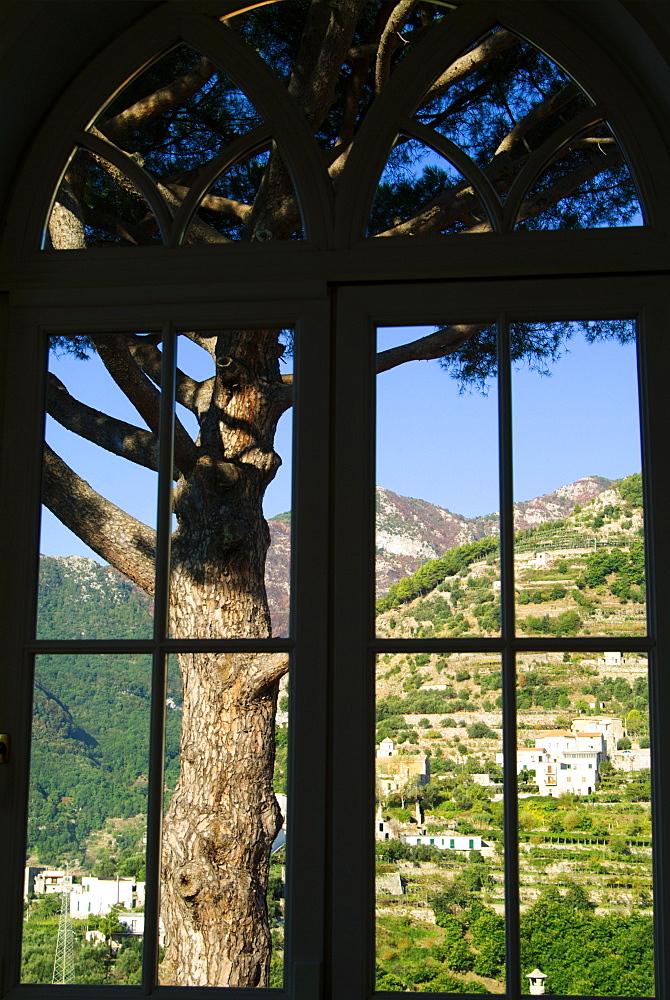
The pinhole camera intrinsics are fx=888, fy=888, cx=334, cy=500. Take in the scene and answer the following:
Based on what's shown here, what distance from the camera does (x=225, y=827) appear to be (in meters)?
1.96

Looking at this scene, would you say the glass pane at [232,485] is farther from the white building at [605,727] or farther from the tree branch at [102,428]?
the white building at [605,727]

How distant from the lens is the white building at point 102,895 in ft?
6.44

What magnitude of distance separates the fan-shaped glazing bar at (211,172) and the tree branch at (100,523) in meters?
0.63

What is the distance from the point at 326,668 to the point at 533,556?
534 millimetres

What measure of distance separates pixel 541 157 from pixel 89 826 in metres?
1.87

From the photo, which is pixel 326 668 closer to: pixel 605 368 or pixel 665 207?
pixel 605 368

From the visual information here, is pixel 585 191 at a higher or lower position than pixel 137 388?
higher

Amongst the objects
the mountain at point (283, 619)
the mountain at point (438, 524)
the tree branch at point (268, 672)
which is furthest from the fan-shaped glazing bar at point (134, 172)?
the tree branch at point (268, 672)

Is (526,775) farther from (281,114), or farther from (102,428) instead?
(281,114)

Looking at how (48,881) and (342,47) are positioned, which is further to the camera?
(342,47)

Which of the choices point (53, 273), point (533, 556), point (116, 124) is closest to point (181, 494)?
point (53, 273)

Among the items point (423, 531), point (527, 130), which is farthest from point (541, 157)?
point (423, 531)

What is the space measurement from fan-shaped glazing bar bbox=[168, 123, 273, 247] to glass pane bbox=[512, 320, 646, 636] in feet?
2.59

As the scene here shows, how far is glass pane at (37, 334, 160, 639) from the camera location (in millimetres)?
2074
